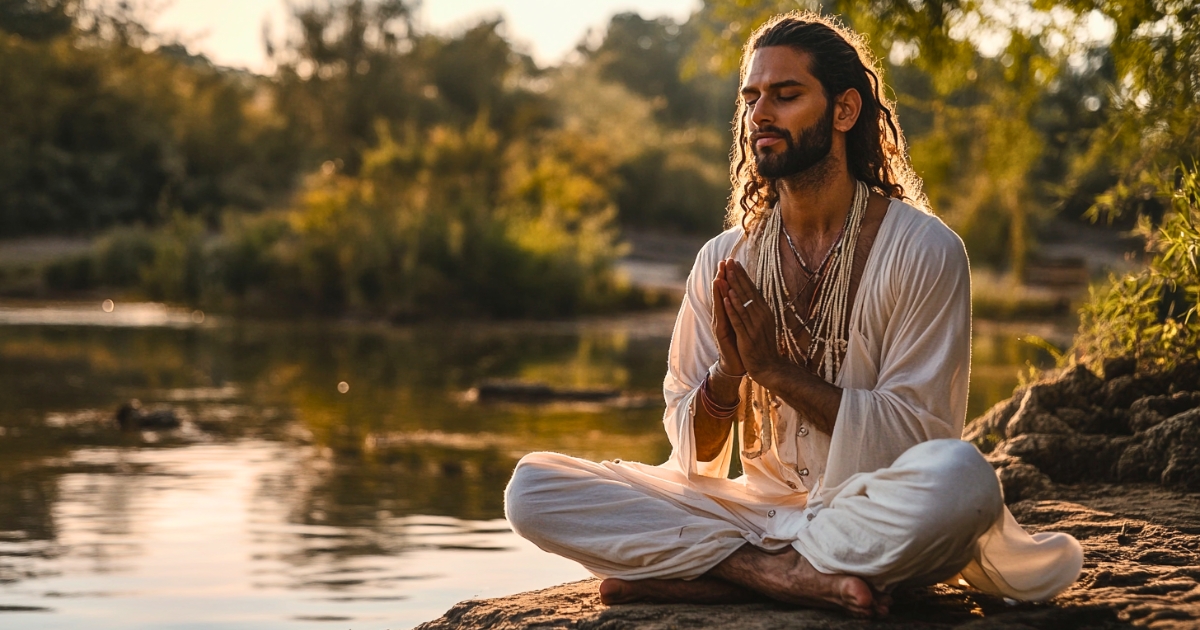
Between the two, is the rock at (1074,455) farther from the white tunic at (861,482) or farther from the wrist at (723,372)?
the wrist at (723,372)

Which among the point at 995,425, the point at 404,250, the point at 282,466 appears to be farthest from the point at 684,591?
the point at 404,250

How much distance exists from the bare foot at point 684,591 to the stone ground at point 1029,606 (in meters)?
0.05

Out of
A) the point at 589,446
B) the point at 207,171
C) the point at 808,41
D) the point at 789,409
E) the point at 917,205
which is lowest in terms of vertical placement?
the point at 589,446

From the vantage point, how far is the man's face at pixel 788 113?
3.56 metres

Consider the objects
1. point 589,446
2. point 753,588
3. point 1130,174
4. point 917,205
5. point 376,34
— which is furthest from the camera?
point 376,34

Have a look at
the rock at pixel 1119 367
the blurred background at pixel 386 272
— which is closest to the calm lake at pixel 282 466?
the blurred background at pixel 386 272

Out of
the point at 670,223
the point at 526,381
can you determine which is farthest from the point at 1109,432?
the point at 670,223

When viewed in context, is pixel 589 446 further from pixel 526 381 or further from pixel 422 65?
pixel 422 65

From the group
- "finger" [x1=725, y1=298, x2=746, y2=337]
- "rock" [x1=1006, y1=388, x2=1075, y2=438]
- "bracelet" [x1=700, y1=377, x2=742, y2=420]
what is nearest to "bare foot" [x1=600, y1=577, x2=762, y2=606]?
"bracelet" [x1=700, y1=377, x2=742, y2=420]

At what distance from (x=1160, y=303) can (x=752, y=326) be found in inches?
126

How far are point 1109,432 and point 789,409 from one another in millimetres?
2240

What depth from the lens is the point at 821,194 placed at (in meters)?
3.66

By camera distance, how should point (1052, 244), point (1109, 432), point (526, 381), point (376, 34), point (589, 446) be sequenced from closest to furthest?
1. point (1109, 432)
2. point (589, 446)
3. point (526, 381)
4. point (1052, 244)
5. point (376, 34)

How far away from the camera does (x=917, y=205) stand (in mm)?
3789
